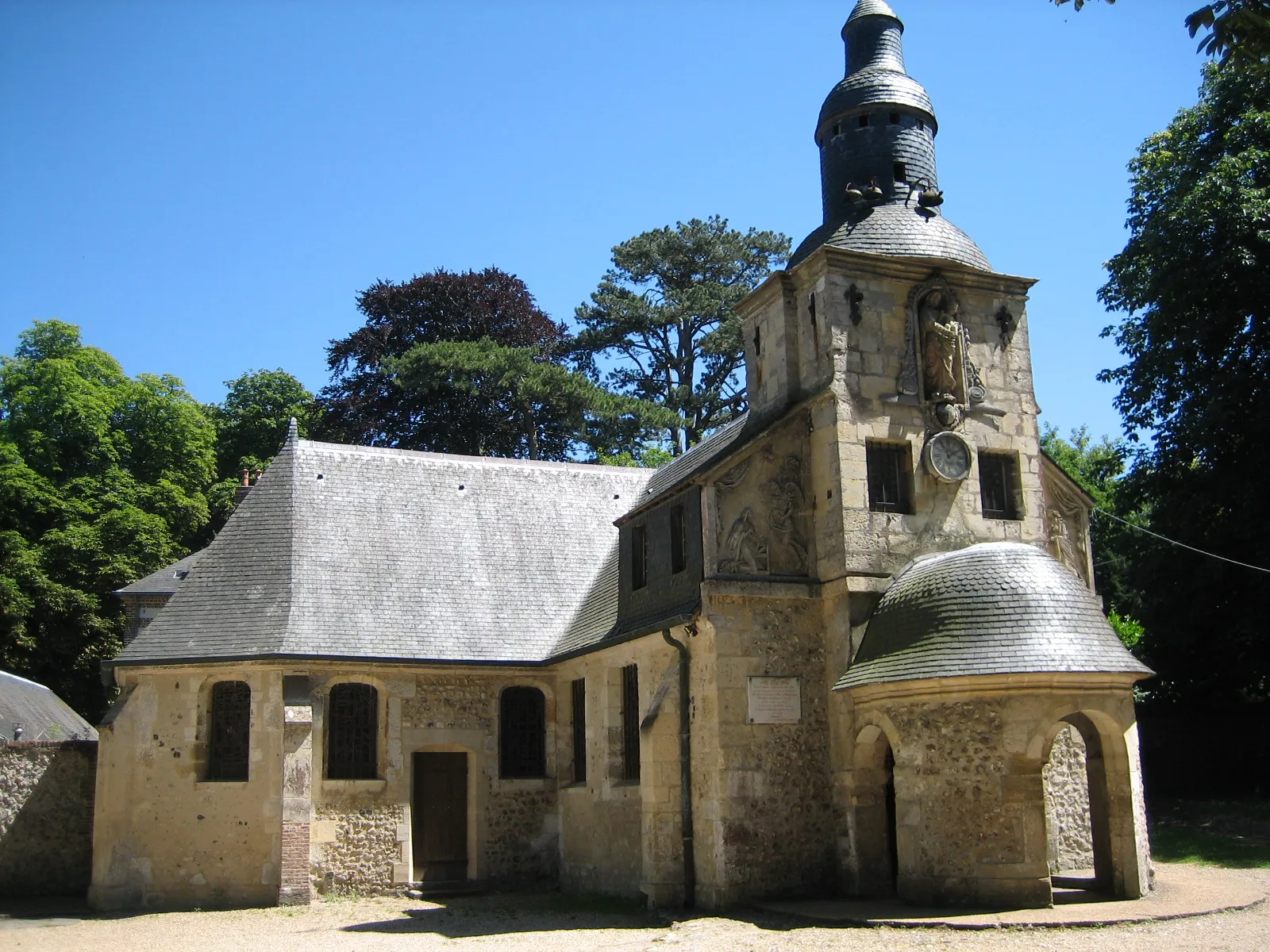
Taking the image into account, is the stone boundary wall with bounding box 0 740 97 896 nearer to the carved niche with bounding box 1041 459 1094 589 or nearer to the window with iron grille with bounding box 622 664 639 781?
the window with iron grille with bounding box 622 664 639 781

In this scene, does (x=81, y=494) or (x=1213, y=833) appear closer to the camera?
(x=1213, y=833)

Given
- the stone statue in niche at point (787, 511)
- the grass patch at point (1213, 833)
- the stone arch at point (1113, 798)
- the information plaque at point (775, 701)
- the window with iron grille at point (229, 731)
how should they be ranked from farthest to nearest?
1. the window with iron grille at point (229, 731)
2. the grass patch at point (1213, 833)
3. the stone statue in niche at point (787, 511)
4. the information plaque at point (775, 701)
5. the stone arch at point (1113, 798)

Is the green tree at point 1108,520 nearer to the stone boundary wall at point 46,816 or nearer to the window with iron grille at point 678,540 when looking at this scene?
the window with iron grille at point 678,540

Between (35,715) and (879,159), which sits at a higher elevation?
(879,159)

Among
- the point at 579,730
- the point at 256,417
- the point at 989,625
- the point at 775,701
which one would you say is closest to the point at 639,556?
the point at 579,730

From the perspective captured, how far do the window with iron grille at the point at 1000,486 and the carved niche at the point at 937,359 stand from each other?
912 mm

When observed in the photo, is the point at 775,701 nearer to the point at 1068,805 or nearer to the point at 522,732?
the point at 1068,805

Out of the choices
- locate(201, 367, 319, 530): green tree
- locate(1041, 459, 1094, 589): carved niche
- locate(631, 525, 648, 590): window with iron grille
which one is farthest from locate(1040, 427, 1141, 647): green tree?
locate(201, 367, 319, 530): green tree

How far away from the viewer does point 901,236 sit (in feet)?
58.7

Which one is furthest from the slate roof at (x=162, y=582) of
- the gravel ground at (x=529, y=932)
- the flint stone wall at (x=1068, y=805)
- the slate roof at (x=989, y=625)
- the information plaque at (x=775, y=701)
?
the flint stone wall at (x=1068, y=805)

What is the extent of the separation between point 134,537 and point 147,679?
648 inches

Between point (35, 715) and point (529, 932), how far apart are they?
15.0 meters

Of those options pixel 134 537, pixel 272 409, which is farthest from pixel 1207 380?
pixel 272 409

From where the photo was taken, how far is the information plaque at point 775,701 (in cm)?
1586
